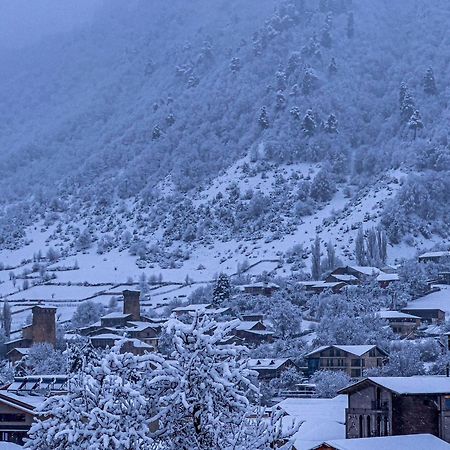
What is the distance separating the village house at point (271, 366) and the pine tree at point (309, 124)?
288 ft

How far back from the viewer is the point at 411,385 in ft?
128

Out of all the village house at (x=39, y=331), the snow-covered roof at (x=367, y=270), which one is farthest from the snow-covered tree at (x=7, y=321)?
the snow-covered roof at (x=367, y=270)

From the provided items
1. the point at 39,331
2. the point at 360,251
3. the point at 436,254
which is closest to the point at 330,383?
the point at 39,331

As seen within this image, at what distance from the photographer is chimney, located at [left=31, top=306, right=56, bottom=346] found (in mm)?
84375

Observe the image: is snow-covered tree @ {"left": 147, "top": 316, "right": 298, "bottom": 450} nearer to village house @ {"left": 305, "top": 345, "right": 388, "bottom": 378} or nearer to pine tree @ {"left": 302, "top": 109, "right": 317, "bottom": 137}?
village house @ {"left": 305, "top": 345, "right": 388, "bottom": 378}

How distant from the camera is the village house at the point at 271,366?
218 feet

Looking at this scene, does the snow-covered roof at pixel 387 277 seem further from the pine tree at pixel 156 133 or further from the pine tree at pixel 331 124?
the pine tree at pixel 156 133

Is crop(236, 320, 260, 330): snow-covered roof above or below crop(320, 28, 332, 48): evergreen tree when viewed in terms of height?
below

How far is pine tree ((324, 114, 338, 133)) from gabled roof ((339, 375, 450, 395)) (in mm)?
117899

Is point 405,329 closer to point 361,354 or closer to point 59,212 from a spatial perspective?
point 361,354

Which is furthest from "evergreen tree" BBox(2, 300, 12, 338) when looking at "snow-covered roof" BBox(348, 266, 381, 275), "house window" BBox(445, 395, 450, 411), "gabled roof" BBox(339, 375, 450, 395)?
"house window" BBox(445, 395, 450, 411)

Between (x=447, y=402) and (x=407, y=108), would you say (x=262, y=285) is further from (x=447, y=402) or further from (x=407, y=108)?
(x=407, y=108)

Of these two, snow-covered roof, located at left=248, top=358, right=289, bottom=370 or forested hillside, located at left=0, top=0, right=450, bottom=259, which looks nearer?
snow-covered roof, located at left=248, top=358, right=289, bottom=370

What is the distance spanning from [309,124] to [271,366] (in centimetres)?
9267
